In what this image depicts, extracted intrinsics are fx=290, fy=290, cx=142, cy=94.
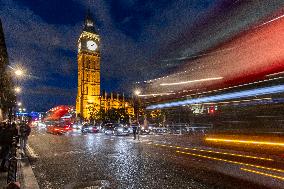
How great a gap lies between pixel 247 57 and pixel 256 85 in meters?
1.16

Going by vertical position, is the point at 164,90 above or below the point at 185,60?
below

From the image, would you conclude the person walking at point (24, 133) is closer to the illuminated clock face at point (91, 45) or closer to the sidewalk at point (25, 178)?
the sidewalk at point (25, 178)

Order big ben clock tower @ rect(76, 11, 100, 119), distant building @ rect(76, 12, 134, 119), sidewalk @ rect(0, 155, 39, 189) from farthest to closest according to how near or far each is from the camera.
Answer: big ben clock tower @ rect(76, 11, 100, 119) < distant building @ rect(76, 12, 134, 119) < sidewalk @ rect(0, 155, 39, 189)

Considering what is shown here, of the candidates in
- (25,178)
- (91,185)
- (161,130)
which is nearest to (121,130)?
(161,130)

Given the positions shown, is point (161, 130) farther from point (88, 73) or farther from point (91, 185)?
point (88, 73)

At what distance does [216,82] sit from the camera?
11.1 metres

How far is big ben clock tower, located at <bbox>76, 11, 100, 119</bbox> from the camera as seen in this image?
424 feet

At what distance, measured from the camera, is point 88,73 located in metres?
133

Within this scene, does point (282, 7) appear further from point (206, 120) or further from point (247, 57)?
point (206, 120)

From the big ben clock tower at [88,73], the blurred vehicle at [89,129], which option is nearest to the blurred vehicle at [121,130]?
the blurred vehicle at [89,129]

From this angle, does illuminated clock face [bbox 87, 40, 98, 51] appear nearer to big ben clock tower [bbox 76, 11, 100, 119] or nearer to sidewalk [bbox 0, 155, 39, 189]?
big ben clock tower [bbox 76, 11, 100, 119]

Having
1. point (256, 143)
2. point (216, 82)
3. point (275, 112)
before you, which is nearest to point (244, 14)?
point (216, 82)

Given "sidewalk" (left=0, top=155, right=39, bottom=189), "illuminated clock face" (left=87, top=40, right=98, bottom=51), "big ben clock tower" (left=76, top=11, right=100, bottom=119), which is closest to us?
"sidewalk" (left=0, top=155, right=39, bottom=189)

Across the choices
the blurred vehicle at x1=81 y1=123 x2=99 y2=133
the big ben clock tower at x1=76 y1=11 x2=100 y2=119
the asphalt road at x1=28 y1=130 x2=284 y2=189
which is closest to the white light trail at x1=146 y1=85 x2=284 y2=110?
the asphalt road at x1=28 y1=130 x2=284 y2=189
